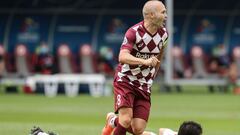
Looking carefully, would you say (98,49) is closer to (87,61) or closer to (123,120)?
(87,61)

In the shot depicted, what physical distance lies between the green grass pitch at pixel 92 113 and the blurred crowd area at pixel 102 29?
718 centimetres

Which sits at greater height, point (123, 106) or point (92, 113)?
point (123, 106)

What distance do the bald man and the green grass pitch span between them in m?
4.34

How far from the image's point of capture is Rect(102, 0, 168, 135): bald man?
12477 mm

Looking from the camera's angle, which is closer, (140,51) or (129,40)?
(129,40)

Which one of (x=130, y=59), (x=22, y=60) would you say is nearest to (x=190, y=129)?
(x=130, y=59)

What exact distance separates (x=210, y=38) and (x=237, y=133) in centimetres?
2476

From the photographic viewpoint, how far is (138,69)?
12.7 metres

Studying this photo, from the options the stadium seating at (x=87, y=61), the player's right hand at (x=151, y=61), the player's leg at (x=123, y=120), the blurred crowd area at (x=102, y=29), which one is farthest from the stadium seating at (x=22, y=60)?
the player's right hand at (x=151, y=61)

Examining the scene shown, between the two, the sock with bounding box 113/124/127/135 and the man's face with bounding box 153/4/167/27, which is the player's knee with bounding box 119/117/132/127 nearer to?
the sock with bounding box 113/124/127/135

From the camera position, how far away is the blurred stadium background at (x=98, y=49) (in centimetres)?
3441

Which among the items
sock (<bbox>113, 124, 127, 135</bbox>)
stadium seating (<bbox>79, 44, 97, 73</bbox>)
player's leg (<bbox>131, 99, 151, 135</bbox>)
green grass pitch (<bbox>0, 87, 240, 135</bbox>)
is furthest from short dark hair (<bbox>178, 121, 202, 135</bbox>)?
stadium seating (<bbox>79, 44, 97, 73</bbox>)

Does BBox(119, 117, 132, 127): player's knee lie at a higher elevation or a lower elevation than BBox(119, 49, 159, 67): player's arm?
lower

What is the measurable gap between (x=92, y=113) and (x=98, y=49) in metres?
17.7
